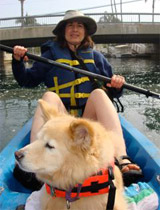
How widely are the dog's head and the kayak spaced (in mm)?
575

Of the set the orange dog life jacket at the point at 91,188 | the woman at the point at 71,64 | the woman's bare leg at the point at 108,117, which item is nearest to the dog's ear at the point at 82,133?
the orange dog life jacket at the point at 91,188

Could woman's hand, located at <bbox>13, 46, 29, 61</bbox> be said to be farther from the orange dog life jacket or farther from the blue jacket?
the orange dog life jacket

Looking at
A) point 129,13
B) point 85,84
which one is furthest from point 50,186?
point 129,13

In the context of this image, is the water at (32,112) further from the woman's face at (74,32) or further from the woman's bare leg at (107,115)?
the woman's face at (74,32)

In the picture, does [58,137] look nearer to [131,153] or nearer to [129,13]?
[131,153]

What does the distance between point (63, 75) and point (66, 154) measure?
6.13 feet

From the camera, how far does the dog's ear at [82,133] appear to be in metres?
1.37

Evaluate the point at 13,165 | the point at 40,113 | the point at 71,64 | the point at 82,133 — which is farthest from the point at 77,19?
the point at 82,133

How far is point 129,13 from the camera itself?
1867 centimetres

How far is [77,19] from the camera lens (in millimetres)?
3104

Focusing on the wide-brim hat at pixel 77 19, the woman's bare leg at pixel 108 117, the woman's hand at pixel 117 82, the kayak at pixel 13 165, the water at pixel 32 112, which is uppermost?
the wide-brim hat at pixel 77 19

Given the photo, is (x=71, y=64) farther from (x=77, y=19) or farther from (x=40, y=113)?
(x=40, y=113)

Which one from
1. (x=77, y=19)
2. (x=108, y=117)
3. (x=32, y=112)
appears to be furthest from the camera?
(x=32, y=112)

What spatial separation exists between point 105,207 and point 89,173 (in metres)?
0.25
